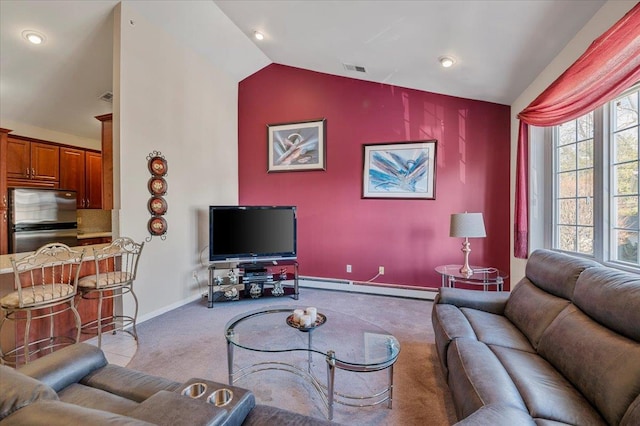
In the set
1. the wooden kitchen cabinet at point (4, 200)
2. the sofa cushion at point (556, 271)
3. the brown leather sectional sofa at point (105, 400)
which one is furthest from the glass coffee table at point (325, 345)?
the wooden kitchen cabinet at point (4, 200)

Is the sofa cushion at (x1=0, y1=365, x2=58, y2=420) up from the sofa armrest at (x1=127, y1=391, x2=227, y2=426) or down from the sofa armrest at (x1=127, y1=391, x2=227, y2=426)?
up

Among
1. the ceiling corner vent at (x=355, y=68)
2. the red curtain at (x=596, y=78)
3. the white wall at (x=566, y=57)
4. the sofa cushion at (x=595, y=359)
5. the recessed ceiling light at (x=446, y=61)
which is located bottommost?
the sofa cushion at (x=595, y=359)

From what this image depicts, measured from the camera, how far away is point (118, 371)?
4.85 feet

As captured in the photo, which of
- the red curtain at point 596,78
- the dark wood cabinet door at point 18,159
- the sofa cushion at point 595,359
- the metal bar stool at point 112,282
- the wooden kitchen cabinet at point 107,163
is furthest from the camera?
the dark wood cabinet door at point 18,159

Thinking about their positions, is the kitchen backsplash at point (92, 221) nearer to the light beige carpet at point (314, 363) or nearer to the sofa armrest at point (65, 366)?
the light beige carpet at point (314, 363)

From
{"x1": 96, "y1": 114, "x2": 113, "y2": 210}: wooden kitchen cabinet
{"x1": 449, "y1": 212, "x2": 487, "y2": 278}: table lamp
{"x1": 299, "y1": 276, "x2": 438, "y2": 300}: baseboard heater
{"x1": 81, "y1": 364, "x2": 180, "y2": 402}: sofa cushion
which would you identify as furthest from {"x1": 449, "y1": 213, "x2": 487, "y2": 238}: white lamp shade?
{"x1": 96, "y1": 114, "x2": 113, "y2": 210}: wooden kitchen cabinet

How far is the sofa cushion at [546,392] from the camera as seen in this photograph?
1.26 meters

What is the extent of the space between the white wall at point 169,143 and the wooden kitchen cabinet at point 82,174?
2.25 m

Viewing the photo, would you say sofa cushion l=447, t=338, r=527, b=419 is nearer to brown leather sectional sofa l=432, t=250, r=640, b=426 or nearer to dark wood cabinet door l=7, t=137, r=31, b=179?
brown leather sectional sofa l=432, t=250, r=640, b=426

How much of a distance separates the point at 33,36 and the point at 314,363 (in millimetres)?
4268

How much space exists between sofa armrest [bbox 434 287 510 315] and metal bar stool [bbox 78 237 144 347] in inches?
114

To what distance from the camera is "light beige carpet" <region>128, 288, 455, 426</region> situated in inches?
76.2

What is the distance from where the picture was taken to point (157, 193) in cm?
358

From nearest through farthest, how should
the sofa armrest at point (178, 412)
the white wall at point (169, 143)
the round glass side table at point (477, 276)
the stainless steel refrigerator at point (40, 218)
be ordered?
1. the sofa armrest at point (178, 412)
2. the round glass side table at point (477, 276)
3. the white wall at point (169, 143)
4. the stainless steel refrigerator at point (40, 218)
